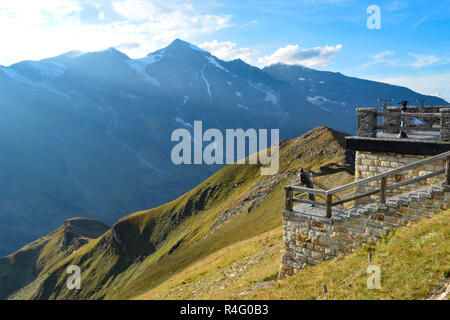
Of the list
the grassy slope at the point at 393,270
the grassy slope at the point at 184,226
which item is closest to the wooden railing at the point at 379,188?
the grassy slope at the point at 393,270

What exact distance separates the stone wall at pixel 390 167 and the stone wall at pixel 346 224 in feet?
3.88

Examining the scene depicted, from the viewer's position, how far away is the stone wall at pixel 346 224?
35.2 ft

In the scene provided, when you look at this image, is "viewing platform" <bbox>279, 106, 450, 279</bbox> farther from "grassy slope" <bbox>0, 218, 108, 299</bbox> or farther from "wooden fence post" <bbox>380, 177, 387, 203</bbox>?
"grassy slope" <bbox>0, 218, 108, 299</bbox>

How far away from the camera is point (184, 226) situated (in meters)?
84.1

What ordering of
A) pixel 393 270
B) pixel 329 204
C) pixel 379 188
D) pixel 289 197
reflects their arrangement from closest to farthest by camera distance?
pixel 393 270
pixel 329 204
pixel 379 188
pixel 289 197

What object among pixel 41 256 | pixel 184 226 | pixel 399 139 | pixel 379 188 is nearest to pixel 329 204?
pixel 379 188

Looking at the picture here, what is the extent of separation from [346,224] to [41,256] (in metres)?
175

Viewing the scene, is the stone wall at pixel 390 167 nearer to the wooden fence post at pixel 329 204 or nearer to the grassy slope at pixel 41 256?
the wooden fence post at pixel 329 204

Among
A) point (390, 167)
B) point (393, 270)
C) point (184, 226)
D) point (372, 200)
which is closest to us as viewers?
point (393, 270)

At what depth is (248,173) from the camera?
8438 cm

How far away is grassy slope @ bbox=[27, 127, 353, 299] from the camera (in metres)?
52.3

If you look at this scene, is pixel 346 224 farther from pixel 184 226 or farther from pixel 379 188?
pixel 184 226

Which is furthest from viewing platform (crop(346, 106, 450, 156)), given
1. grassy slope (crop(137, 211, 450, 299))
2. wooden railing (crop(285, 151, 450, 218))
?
grassy slope (crop(137, 211, 450, 299))
